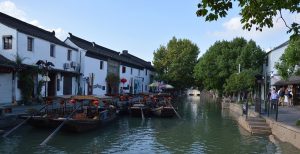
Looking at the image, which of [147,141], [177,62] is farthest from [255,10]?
[177,62]

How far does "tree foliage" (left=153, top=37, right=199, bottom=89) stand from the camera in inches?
2542

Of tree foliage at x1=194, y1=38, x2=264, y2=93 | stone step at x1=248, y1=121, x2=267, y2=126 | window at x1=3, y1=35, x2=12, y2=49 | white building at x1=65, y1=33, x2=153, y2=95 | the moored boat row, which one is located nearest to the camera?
the moored boat row

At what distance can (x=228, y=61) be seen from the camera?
157ft

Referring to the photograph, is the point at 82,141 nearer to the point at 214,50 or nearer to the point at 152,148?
the point at 152,148

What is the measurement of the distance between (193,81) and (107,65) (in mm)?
25435

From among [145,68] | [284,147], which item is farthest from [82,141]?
[145,68]

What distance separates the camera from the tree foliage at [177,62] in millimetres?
64562

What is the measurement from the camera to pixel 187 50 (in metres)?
65.6

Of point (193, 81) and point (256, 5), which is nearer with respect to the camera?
point (256, 5)

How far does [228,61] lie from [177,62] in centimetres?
1783

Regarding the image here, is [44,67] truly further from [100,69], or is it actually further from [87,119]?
[100,69]

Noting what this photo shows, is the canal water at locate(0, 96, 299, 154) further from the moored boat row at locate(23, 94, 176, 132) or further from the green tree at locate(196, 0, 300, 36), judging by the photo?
the green tree at locate(196, 0, 300, 36)

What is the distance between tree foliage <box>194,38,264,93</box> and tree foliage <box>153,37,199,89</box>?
10721 mm

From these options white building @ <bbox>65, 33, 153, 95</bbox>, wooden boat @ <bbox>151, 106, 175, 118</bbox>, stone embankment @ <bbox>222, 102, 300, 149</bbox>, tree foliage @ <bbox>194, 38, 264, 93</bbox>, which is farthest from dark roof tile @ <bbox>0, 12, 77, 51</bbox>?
tree foliage @ <bbox>194, 38, 264, 93</bbox>
